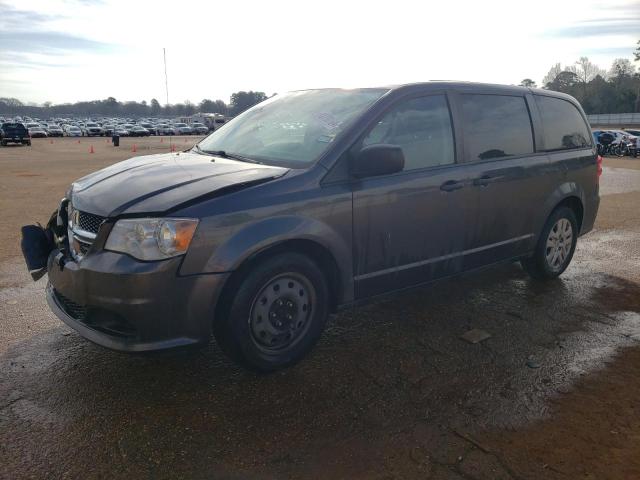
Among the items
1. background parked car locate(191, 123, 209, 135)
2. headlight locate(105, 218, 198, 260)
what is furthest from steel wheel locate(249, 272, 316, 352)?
background parked car locate(191, 123, 209, 135)

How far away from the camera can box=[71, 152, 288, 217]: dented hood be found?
307cm

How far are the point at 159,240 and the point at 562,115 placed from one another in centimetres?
433

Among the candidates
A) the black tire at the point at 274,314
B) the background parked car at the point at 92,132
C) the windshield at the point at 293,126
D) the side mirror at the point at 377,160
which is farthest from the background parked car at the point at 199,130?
the black tire at the point at 274,314

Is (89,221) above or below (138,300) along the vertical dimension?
above

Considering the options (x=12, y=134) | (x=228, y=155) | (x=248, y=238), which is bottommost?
(x=248, y=238)

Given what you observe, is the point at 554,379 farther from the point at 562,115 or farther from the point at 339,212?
the point at 562,115

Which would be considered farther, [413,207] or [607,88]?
[607,88]

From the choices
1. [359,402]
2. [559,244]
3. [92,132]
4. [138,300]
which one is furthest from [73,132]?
[359,402]

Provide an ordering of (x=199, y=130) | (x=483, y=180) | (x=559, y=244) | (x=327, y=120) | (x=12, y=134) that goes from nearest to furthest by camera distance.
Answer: (x=327, y=120) < (x=483, y=180) < (x=559, y=244) < (x=12, y=134) < (x=199, y=130)

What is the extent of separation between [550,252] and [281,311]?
3254 mm

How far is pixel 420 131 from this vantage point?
4.07m

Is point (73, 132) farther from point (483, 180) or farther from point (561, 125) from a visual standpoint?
point (483, 180)

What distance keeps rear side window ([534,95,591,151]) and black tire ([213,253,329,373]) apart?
9.72ft

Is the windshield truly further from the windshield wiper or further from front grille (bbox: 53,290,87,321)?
front grille (bbox: 53,290,87,321)
